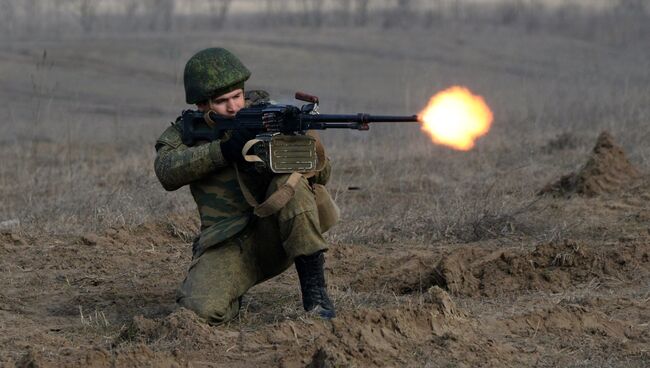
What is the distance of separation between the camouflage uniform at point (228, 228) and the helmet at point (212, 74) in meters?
0.19

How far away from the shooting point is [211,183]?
5355mm

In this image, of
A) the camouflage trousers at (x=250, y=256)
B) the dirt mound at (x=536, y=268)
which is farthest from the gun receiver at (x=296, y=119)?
the dirt mound at (x=536, y=268)

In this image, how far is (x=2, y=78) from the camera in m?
24.4

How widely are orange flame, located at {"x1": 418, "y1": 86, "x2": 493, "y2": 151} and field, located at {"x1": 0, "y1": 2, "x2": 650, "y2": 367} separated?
0.72 metres

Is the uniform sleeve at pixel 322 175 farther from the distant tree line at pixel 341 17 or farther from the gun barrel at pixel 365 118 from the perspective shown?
the distant tree line at pixel 341 17

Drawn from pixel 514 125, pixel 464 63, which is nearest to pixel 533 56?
pixel 464 63

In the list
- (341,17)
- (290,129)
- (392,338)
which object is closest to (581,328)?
(392,338)

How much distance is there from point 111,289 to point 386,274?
146cm

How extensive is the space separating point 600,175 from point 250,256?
4.27 meters

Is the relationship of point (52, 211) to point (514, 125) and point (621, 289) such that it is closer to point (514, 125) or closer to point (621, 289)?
point (621, 289)

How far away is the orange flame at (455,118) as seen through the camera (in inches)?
209

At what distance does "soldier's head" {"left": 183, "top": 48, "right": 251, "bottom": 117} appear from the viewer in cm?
525

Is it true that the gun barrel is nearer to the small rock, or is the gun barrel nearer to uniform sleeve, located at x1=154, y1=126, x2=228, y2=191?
uniform sleeve, located at x1=154, y1=126, x2=228, y2=191

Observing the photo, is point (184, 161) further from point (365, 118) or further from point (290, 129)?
point (365, 118)
